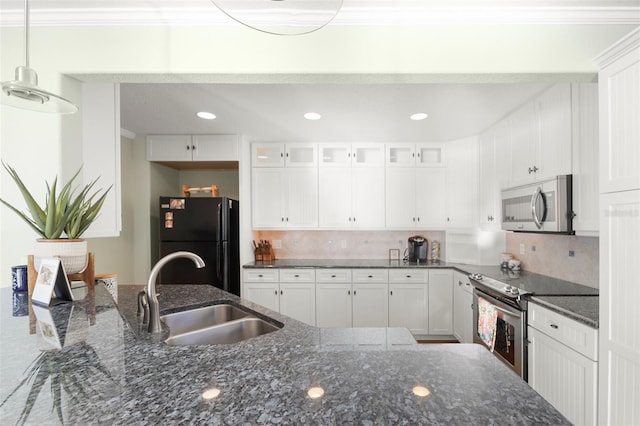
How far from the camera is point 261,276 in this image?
3594 mm

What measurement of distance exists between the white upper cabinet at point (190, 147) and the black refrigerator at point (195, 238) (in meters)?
0.56

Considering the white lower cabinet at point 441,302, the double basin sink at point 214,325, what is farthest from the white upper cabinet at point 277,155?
the double basin sink at point 214,325

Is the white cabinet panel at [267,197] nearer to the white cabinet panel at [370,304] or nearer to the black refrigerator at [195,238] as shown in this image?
the black refrigerator at [195,238]

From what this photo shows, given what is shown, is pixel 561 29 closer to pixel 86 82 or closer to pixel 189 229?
pixel 86 82

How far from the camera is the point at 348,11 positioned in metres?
1.56

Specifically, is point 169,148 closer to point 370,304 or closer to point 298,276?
point 298,276

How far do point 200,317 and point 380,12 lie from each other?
1.89 m

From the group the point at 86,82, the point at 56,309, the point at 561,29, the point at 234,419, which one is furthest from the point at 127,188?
the point at 561,29

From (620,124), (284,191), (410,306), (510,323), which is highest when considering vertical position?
(620,124)

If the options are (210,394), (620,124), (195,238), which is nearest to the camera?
(210,394)

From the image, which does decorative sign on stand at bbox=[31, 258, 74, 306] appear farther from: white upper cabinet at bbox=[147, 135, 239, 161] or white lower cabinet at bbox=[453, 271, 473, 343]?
white lower cabinet at bbox=[453, 271, 473, 343]

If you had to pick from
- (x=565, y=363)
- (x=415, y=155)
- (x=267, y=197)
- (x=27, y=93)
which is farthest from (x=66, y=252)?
(x=415, y=155)

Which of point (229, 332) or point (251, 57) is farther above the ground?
point (251, 57)

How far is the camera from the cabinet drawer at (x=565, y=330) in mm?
1547
